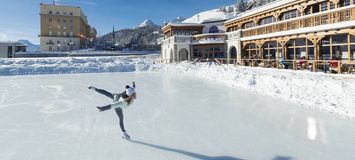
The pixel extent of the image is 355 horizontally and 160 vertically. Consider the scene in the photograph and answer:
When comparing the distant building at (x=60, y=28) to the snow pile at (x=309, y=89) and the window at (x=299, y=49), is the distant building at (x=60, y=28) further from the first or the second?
the snow pile at (x=309, y=89)

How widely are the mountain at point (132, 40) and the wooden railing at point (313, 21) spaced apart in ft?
147

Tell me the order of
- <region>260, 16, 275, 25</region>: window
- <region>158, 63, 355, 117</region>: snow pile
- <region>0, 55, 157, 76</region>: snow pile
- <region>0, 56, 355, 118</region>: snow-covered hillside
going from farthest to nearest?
<region>0, 55, 157, 76</region>: snow pile < <region>260, 16, 275, 25</region>: window < <region>0, 56, 355, 118</region>: snow-covered hillside < <region>158, 63, 355, 117</region>: snow pile

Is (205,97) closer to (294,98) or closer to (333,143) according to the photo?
(294,98)

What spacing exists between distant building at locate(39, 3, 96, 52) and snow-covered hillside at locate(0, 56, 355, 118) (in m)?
39.4

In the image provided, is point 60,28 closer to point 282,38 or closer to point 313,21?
point 282,38

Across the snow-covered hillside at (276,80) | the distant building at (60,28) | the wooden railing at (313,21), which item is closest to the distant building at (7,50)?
the distant building at (60,28)

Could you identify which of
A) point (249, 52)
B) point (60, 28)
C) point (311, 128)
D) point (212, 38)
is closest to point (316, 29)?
point (249, 52)

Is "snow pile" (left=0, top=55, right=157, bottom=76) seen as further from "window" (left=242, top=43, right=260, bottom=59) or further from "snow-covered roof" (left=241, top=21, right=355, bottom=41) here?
"snow-covered roof" (left=241, top=21, right=355, bottom=41)

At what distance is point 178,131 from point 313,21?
1540cm

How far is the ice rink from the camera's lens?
6172mm

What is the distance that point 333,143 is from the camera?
6.67 m

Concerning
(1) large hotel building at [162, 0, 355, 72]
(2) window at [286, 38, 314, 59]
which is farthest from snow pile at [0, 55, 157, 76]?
(2) window at [286, 38, 314, 59]

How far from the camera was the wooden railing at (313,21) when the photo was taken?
16641mm

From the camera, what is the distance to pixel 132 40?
3580 inches
